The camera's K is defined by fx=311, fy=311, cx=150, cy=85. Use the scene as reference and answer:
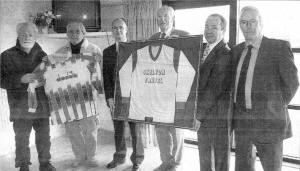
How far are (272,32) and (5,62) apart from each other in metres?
3.09

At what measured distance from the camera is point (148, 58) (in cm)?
277

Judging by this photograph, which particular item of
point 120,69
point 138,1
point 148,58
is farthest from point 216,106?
point 138,1

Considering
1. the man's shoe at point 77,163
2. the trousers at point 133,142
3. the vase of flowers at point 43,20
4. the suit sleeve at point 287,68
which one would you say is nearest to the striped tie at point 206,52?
the suit sleeve at point 287,68

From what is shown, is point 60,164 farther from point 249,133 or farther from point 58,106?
point 249,133

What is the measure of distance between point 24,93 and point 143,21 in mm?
1764

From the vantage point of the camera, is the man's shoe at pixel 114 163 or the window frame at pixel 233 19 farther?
the window frame at pixel 233 19

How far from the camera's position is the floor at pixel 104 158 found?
3.44 m

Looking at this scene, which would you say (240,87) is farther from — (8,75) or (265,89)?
(8,75)

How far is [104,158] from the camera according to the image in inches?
148

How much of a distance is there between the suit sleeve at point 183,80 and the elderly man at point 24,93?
1.48 metres

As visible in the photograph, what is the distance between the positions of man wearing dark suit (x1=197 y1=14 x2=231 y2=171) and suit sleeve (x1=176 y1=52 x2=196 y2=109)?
3.6 inches

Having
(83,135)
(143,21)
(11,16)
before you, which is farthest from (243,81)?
(11,16)

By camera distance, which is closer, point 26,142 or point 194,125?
point 194,125

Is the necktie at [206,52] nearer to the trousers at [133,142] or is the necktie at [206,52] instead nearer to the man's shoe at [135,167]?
the trousers at [133,142]
